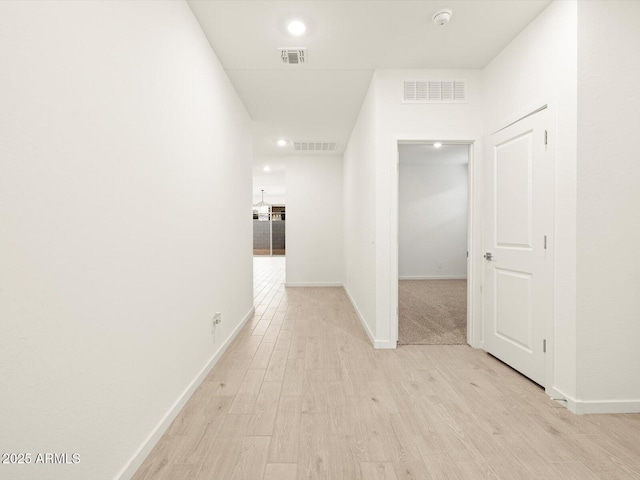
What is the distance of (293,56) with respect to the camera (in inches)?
110

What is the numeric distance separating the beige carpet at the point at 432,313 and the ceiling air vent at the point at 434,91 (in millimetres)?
2537

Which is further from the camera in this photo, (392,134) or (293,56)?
(392,134)

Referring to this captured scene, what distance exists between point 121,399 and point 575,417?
263 cm

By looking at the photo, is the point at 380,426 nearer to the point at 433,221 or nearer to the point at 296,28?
the point at 296,28

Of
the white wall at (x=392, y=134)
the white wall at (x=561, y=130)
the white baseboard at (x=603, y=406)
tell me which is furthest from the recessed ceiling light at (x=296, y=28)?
the white baseboard at (x=603, y=406)

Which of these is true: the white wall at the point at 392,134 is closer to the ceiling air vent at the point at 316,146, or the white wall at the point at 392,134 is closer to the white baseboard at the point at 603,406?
the white baseboard at the point at 603,406

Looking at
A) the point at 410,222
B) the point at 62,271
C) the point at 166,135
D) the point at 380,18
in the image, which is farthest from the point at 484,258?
the point at 410,222

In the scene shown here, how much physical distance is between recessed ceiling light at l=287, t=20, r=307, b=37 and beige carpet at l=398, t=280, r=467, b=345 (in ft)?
10.2

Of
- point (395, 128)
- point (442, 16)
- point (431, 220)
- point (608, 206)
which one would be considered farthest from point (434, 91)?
point (431, 220)

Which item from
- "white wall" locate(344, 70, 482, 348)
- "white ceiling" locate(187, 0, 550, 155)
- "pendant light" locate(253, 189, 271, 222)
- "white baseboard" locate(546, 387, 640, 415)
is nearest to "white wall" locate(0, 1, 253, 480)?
"white ceiling" locate(187, 0, 550, 155)

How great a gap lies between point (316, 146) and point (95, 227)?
4.97 metres

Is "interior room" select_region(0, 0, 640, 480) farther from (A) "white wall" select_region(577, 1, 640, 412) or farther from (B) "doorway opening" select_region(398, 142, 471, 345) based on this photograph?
(B) "doorway opening" select_region(398, 142, 471, 345)

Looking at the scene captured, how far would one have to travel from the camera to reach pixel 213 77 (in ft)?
8.84

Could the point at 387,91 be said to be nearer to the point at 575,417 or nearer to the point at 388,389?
the point at 388,389
